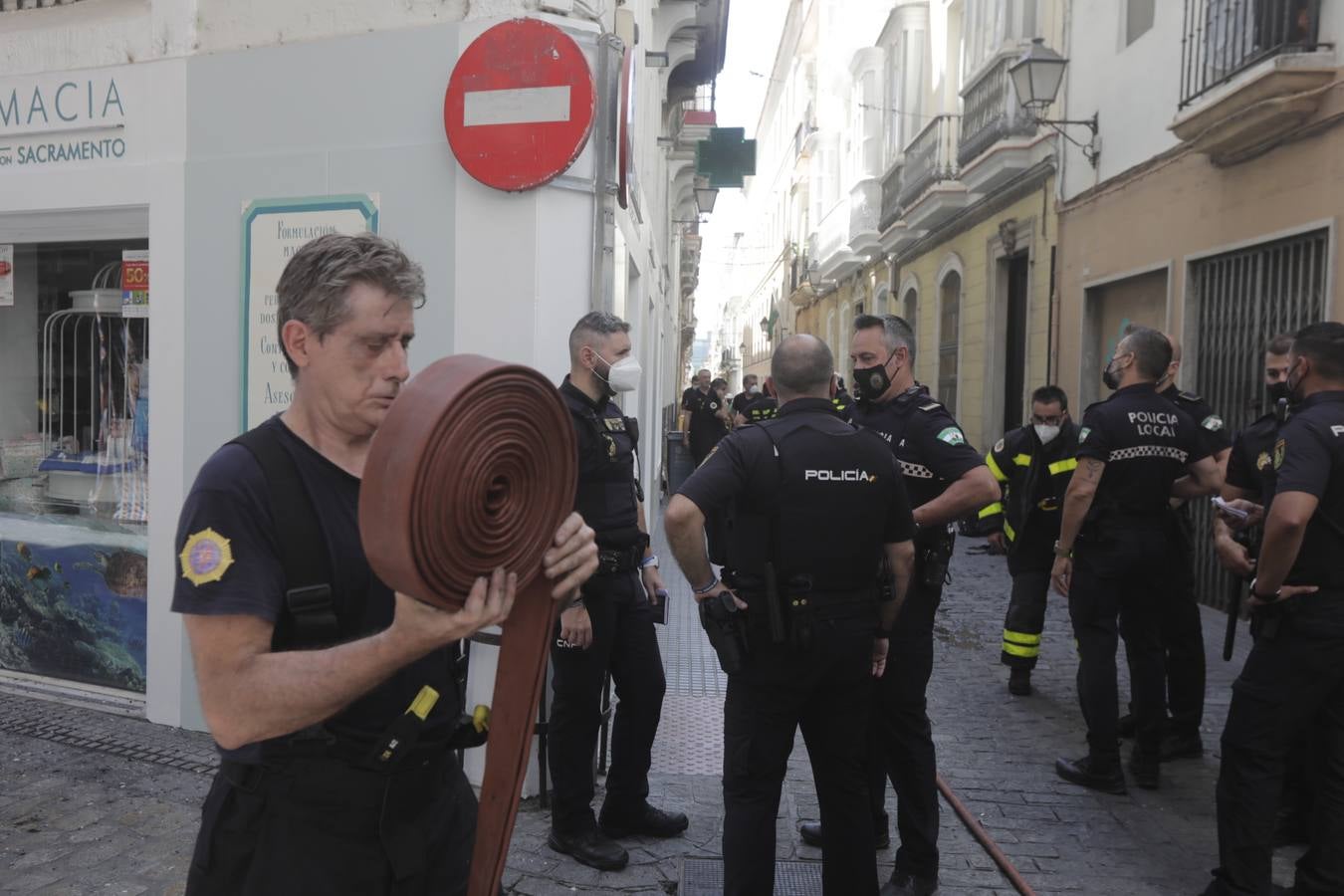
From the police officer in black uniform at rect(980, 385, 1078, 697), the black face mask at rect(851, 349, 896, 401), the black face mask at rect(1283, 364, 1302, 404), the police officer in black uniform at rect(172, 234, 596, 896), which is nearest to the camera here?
the police officer in black uniform at rect(172, 234, 596, 896)

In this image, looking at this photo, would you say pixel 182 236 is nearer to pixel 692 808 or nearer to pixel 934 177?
pixel 692 808

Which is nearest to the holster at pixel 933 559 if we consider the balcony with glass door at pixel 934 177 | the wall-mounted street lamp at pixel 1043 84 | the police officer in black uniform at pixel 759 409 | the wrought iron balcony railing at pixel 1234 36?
the wrought iron balcony railing at pixel 1234 36

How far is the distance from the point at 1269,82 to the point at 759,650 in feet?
22.1

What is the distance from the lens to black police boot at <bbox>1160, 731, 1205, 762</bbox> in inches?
210

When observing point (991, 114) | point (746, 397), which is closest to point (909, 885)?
point (991, 114)

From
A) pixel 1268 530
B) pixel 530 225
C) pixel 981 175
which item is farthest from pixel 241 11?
pixel 981 175

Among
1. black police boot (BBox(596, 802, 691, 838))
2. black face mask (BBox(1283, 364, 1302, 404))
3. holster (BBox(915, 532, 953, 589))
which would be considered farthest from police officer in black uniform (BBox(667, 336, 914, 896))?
black face mask (BBox(1283, 364, 1302, 404))

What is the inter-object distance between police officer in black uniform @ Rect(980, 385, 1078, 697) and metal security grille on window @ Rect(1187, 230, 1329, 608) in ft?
8.30

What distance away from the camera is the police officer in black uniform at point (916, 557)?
3877 mm

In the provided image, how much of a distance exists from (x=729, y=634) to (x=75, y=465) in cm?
451

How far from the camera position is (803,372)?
11.8ft

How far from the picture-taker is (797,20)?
38531 mm

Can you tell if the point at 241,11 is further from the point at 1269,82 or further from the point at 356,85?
the point at 1269,82

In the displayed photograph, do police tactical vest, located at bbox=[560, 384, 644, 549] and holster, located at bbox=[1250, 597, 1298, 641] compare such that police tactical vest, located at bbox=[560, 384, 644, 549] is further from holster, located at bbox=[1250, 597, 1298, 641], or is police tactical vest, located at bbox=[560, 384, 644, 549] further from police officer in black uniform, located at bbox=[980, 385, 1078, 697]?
police officer in black uniform, located at bbox=[980, 385, 1078, 697]
